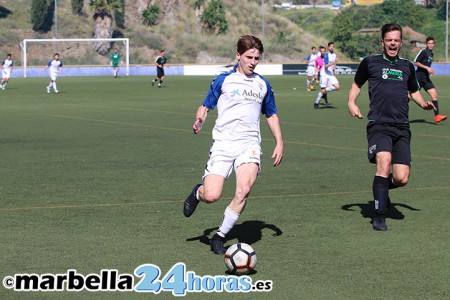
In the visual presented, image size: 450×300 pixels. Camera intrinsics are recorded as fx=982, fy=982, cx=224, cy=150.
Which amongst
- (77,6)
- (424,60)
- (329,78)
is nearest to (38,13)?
(77,6)

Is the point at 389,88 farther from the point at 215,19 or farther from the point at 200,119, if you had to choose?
the point at 215,19

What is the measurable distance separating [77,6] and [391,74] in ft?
313

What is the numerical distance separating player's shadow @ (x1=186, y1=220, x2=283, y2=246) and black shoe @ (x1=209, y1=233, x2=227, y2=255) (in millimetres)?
433

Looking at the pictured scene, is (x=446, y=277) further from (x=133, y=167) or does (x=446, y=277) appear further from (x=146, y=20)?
(x=146, y=20)

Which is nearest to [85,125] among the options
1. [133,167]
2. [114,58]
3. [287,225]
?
[133,167]

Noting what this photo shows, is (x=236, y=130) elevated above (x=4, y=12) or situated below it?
below

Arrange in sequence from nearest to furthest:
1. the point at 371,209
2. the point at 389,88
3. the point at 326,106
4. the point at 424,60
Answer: the point at 389,88 < the point at 371,209 < the point at 424,60 < the point at 326,106

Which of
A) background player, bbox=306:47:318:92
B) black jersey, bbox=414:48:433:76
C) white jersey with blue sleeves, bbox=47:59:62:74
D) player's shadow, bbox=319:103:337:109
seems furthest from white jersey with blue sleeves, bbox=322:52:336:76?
white jersey with blue sleeves, bbox=47:59:62:74

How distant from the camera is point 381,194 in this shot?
33.8 ft

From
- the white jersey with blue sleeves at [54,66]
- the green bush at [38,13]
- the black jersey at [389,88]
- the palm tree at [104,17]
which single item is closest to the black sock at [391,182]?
the black jersey at [389,88]

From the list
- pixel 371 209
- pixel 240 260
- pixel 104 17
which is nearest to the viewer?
pixel 240 260

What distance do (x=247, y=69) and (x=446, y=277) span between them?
102 inches

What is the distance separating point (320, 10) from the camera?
570 feet

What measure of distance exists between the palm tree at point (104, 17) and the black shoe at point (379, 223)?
8576 cm
